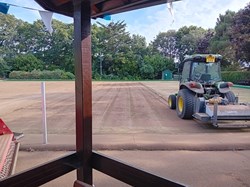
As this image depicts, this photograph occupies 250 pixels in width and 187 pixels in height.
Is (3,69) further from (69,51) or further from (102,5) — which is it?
(102,5)

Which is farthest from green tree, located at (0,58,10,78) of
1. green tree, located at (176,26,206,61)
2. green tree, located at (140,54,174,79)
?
green tree, located at (176,26,206,61)

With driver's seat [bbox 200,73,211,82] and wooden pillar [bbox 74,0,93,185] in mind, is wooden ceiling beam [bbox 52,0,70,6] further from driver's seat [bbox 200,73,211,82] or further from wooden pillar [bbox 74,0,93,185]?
driver's seat [bbox 200,73,211,82]

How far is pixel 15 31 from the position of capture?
160ft

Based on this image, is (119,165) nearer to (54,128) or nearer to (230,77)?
(54,128)

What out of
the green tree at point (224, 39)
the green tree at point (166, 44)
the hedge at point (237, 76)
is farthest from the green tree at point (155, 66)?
the hedge at point (237, 76)

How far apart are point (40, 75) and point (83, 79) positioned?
1683 inches

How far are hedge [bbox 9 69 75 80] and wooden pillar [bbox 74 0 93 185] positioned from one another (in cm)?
4071

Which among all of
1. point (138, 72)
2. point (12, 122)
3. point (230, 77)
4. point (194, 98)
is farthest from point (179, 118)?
point (138, 72)

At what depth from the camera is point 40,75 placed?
4297 cm

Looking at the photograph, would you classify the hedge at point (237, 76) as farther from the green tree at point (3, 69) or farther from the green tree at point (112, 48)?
the green tree at point (3, 69)

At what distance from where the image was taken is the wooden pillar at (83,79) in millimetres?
2586

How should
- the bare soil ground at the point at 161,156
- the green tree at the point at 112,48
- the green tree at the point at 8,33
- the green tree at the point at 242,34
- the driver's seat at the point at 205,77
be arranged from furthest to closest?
the green tree at the point at 8,33, the green tree at the point at 112,48, the green tree at the point at 242,34, the driver's seat at the point at 205,77, the bare soil ground at the point at 161,156

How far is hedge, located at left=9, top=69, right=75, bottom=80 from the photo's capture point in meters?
42.7

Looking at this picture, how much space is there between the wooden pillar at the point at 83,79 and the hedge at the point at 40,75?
134 feet
